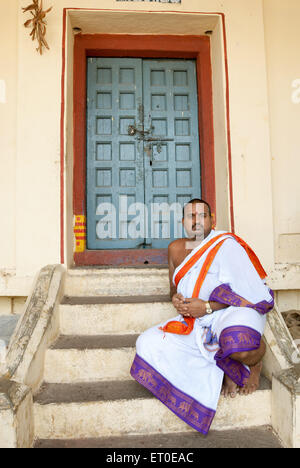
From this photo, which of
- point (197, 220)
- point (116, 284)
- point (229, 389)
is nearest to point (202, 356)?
point (229, 389)

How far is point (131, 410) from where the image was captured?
236cm

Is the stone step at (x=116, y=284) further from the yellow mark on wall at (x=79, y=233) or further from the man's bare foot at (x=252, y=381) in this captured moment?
the man's bare foot at (x=252, y=381)

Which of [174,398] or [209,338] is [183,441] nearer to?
[174,398]

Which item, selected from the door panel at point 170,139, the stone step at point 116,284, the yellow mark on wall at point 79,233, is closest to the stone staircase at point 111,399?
the stone step at point 116,284

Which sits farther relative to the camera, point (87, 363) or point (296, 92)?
point (296, 92)

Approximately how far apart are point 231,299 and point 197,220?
0.76 meters

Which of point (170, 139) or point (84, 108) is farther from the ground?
point (84, 108)

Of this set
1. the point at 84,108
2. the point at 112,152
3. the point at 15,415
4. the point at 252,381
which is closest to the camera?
the point at 15,415

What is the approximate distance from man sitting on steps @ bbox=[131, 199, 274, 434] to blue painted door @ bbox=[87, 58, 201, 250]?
1.83 metres

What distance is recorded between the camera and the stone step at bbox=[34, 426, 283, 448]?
2.21 metres

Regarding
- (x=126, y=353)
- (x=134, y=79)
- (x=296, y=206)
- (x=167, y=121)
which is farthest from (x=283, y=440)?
(x=134, y=79)

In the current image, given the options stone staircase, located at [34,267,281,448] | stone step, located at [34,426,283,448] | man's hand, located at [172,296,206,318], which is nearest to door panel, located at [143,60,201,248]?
stone staircase, located at [34,267,281,448]

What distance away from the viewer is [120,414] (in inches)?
92.5

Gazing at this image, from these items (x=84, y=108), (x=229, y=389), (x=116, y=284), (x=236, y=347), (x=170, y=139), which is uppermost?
(x=84, y=108)
